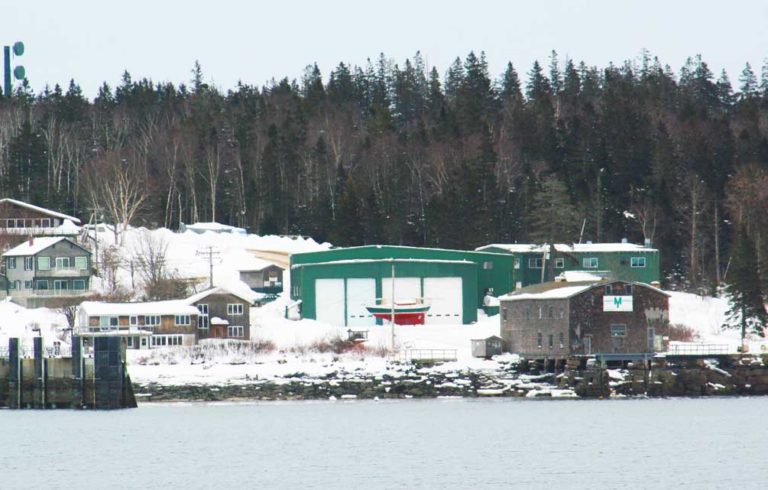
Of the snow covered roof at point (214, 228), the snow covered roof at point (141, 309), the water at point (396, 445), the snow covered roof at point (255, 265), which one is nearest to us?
the water at point (396, 445)

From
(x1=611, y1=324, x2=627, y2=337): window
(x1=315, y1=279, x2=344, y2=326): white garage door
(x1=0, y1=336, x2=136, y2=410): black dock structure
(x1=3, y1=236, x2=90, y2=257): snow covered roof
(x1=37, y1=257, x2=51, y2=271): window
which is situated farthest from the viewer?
(x1=3, y1=236, x2=90, y2=257): snow covered roof

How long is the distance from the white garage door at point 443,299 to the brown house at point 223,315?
402 inches

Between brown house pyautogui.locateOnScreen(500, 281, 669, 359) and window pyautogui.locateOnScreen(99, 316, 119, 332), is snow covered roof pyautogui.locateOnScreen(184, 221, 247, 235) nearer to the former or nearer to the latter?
window pyautogui.locateOnScreen(99, 316, 119, 332)

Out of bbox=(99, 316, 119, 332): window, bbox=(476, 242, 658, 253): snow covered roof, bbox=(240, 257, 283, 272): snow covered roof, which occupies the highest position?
bbox=(476, 242, 658, 253): snow covered roof

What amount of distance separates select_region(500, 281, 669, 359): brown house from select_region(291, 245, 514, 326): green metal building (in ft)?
37.9

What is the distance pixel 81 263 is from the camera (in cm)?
9225

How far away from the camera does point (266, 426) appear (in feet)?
205

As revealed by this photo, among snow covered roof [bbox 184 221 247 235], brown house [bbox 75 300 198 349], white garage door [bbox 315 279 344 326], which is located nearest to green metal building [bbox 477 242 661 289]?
white garage door [bbox 315 279 344 326]

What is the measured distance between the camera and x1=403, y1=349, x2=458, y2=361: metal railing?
249ft

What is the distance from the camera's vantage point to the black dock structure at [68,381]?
64406 mm

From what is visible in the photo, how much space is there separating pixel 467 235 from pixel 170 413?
127ft

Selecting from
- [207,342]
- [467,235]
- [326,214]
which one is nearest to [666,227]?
[467,235]

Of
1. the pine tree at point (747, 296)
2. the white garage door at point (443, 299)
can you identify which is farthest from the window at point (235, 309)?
the pine tree at point (747, 296)

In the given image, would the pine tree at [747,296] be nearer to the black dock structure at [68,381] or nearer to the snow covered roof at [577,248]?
the snow covered roof at [577,248]
